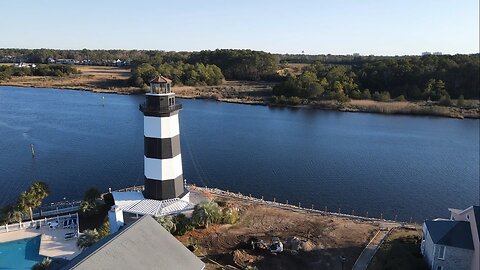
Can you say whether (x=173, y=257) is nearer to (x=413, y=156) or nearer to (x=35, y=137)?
(x=413, y=156)

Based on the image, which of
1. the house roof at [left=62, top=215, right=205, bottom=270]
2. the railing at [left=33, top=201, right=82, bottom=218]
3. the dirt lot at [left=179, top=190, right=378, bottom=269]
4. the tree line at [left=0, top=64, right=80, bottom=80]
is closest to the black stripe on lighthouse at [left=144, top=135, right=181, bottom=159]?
the dirt lot at [left=179, top=190, right=378, bottom=269]

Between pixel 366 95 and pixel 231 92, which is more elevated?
pixel 366 95

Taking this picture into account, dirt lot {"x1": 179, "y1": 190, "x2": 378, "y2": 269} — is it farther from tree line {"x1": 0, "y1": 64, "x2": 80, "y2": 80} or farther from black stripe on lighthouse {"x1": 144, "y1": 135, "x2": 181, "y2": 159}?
tree line {"x1": 0, "y1": 64, "x2": 80, "y2": 80}

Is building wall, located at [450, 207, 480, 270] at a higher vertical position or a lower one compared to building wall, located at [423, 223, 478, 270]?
higher

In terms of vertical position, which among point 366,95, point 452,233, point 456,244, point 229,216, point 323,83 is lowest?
point 229,216

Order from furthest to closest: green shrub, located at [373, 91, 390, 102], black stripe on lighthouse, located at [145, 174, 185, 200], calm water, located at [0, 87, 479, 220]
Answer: green shrub, located at [373, 91, 390, 102] < calm water, located at [0, 87, 479, 220] < black stripe on lighthouse, located at [145, 174, 185, 200]

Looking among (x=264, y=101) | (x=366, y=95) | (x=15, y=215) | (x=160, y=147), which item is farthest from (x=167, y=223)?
(x=366, y=95)

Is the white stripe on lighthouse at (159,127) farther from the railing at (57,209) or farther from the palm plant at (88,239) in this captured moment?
Result: the railing at (57,209)

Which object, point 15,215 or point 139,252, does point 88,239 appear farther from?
point 139,252
